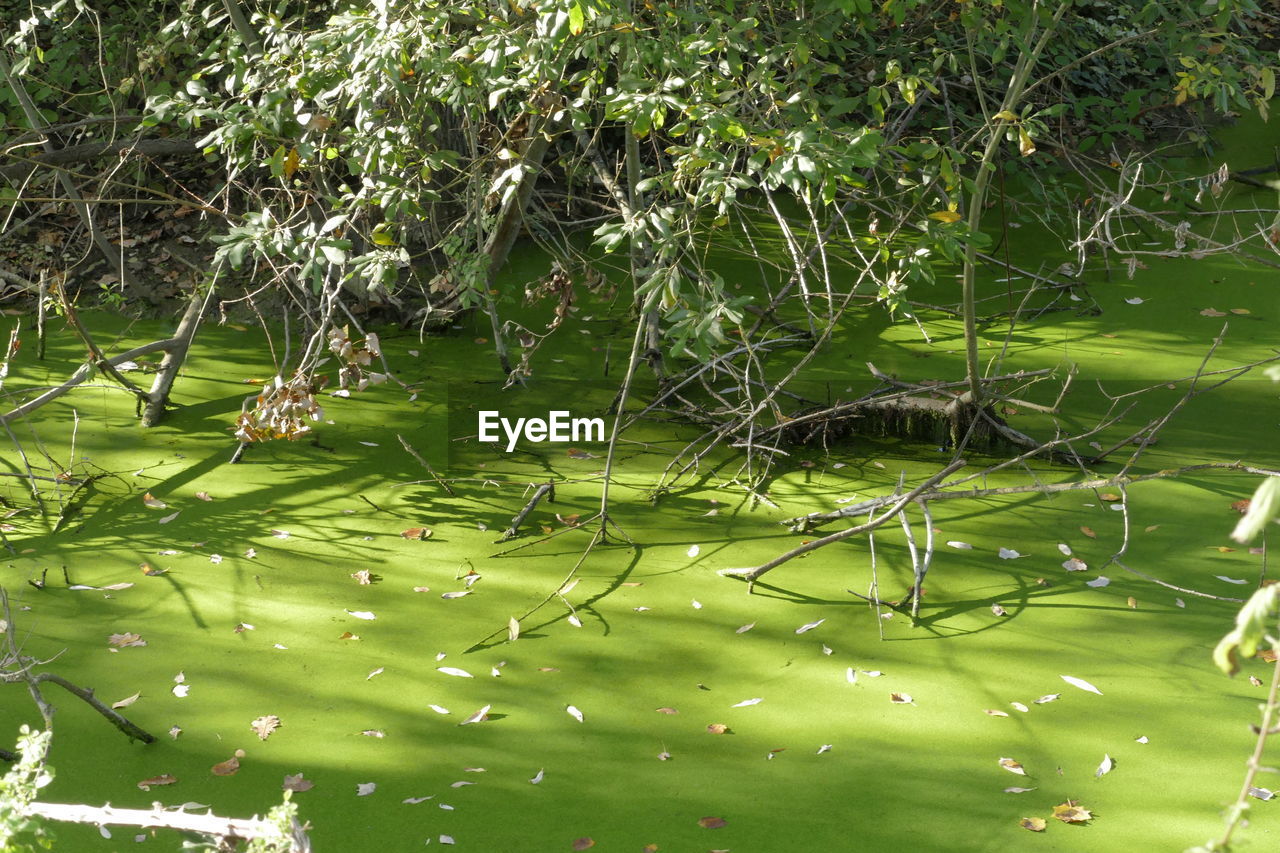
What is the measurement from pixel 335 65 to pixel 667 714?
6.68 feet

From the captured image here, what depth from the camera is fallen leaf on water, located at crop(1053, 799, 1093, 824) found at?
2.50 meters

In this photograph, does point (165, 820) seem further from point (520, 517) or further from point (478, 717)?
point (520, 517)

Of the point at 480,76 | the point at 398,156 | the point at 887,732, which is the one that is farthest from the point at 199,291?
the point at 887,732

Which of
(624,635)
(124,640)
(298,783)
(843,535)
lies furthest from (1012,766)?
(124,640)

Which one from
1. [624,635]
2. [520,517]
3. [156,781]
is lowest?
[156,781]

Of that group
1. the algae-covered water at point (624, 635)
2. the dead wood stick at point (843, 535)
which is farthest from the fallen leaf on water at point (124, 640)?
the dead wood stick at point (843, 535)

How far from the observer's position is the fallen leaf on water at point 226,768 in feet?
8.83

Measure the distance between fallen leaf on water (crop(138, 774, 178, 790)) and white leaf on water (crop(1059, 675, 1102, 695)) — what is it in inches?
81.1

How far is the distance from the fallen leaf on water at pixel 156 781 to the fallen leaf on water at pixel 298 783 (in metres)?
0.25

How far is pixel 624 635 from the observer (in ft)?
10.7

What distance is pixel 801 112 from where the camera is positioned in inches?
145

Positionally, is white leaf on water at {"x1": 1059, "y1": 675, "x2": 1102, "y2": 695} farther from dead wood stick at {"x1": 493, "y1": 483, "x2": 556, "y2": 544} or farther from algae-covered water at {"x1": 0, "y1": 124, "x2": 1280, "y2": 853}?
dead wood stick at {"x1": 493, "y1": 483, "x2": 556, "y2": 544}

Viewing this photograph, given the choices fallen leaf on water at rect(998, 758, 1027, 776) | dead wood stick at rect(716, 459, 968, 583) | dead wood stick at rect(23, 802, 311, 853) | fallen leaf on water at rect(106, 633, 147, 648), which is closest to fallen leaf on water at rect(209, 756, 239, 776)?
fallen leaf on water at rect(106, 633, 147, 648)

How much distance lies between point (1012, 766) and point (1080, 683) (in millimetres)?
417
